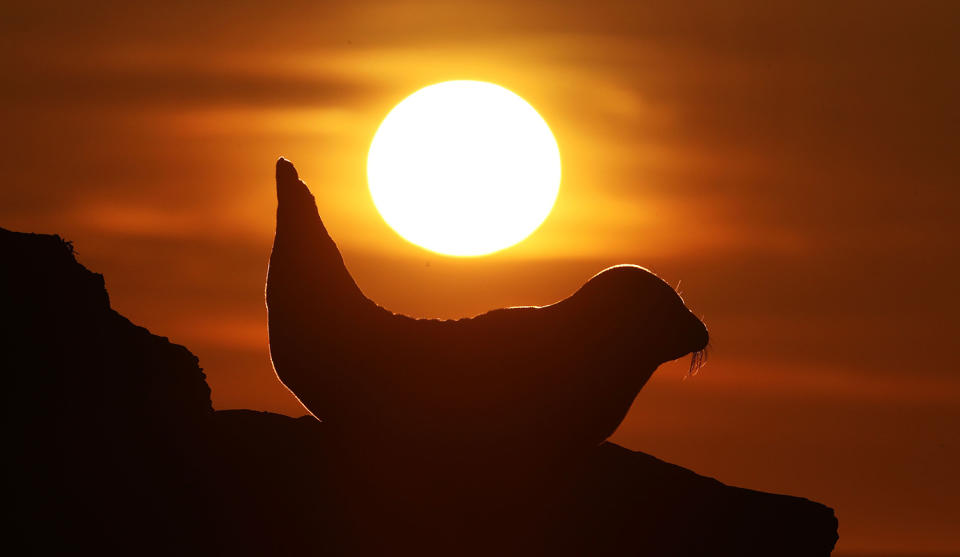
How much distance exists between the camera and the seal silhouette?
51.9ft

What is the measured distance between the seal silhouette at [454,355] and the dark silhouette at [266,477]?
0.26 feet

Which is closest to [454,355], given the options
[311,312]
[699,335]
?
[311,312]

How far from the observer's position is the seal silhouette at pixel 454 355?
51.9ft

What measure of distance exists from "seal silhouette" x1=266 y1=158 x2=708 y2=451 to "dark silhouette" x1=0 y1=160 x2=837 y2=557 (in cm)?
8

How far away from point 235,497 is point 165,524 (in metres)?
1.06

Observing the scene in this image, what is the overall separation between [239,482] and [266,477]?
477 millimetres

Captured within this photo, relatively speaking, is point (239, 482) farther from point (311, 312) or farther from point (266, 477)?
point (311, 312)

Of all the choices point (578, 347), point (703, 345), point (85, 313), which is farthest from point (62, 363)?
point (703, 345)

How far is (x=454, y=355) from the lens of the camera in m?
15.9

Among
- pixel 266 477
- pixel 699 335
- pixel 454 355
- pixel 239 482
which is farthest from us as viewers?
pixel 699 335

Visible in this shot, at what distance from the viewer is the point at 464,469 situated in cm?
1563

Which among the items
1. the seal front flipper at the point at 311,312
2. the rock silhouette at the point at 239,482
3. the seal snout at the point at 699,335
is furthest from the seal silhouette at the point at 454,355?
the rock silhouette at the point at 239,482

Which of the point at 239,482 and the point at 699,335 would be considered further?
the point at 699,335

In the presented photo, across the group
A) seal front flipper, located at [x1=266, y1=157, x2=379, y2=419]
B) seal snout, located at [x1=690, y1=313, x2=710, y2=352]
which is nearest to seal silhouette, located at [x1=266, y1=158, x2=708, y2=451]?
seal front flipper, located at [x1=266, y1=157, x2=379, y2=419]
